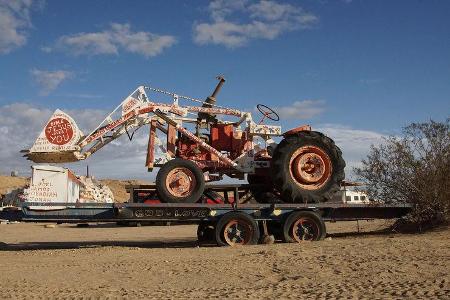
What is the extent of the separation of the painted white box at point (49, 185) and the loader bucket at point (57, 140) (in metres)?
0.35

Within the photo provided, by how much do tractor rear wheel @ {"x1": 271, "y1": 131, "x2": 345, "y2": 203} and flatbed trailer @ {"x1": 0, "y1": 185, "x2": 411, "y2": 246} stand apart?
317 millimetres

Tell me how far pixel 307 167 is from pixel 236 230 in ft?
7.71

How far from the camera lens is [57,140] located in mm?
12156

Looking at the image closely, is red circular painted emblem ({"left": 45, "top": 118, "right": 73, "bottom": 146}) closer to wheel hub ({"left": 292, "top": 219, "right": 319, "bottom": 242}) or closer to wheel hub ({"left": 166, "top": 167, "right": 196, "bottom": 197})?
wheel hub ({"left": 166, "top": 167, "right": 196, "bottom": 197})

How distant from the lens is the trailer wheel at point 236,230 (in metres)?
12.2

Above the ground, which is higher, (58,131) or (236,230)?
(58,131)

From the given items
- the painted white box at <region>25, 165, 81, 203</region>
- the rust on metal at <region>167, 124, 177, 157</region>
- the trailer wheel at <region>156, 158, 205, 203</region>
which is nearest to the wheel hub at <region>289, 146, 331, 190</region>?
the trailer wheel at <region>156, 158, 205, 203</region>

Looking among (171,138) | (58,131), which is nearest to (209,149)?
(171,138)

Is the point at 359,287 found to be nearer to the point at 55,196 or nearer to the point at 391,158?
the point at 55,196

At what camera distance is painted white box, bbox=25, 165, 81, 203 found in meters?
11.7

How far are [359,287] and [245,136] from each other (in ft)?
24.0

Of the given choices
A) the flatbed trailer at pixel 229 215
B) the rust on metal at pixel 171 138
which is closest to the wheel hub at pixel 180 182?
the flatbed trailer at pixel 229 215

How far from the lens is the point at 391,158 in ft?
49.0

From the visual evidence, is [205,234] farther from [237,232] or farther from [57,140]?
[57,140]
